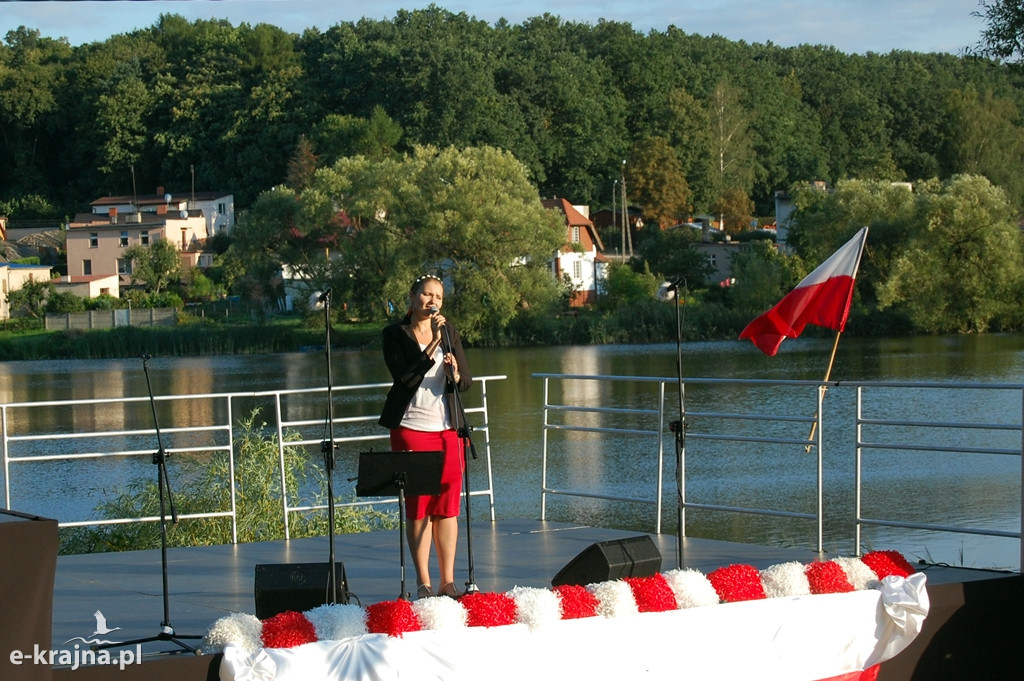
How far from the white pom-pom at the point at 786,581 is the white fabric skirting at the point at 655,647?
0.04 m

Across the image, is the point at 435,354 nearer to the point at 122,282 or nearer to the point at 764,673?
the point at 764,673

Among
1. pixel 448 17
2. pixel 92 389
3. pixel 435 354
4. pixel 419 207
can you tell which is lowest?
pixel 92 389

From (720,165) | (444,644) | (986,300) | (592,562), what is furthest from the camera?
(720,165)

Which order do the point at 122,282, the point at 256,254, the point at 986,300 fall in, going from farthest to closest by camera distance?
the point at 122,282
the point at 256,254
the point at 986,300

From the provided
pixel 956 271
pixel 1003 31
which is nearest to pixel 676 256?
pixel 956 271

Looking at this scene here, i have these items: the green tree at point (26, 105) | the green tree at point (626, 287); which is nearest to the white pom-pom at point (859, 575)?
the green tree at point (626, 287)

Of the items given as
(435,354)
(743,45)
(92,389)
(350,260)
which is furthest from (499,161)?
(743,45)

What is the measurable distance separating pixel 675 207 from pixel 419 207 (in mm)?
→ 28516

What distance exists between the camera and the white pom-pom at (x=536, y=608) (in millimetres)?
3820

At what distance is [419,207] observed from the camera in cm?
3550

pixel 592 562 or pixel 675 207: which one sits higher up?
pixel 675 207

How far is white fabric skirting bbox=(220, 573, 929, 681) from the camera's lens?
11.8 feet

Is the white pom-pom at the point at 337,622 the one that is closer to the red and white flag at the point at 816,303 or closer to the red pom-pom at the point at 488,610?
the red pom-pom at the point at 488,610

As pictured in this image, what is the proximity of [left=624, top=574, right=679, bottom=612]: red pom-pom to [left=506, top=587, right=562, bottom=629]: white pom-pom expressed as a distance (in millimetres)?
279
